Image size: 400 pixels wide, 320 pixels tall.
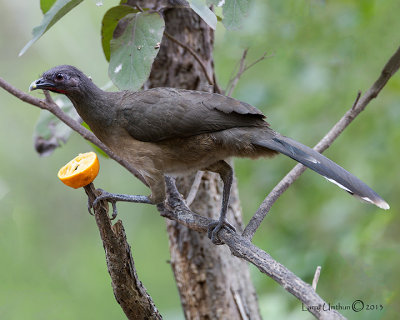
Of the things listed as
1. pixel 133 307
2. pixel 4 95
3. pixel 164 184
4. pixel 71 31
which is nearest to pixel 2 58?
pixel 4 95

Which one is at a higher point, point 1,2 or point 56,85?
point 1,2

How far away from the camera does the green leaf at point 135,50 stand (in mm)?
2594

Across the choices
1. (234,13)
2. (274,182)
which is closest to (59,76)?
(234,13)

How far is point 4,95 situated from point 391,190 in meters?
4.83

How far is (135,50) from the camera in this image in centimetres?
264

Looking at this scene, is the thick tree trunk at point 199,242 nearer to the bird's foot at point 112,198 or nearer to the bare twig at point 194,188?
the bare twig at point 194,188

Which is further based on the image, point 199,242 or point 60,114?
point 199,242

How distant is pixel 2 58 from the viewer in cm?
672

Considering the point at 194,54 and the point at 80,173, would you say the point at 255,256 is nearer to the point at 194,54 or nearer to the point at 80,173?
the point at 80,173

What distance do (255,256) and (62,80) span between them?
1.43 meters

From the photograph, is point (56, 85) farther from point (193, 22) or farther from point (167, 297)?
point (167, 297)

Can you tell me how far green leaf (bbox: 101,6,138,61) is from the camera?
9.06ft

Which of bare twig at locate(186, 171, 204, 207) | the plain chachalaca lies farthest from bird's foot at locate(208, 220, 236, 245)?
bare twig at locate(186, 171, 204, 207)

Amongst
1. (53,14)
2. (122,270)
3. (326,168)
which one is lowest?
(122,270)
